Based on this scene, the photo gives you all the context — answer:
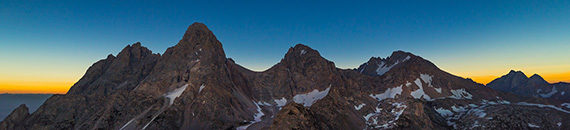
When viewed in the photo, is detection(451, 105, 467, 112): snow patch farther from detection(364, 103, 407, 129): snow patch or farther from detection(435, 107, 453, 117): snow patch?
detection(364, 103, 407, 129): snow patch

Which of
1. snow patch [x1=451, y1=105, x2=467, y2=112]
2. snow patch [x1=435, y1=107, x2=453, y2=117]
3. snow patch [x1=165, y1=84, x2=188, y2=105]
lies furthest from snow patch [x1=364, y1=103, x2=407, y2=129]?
snow patch [x1=165, y1=84, x2=188, y2=105]

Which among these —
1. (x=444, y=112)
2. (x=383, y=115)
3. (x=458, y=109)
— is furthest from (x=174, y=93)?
(x=458, y=109)

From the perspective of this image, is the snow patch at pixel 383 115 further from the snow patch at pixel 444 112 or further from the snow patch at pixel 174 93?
the snow patch at pixel 174 93

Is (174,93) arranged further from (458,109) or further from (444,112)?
(458,109)

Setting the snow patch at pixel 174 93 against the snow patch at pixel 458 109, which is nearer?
the snow patch at pixel 174 93

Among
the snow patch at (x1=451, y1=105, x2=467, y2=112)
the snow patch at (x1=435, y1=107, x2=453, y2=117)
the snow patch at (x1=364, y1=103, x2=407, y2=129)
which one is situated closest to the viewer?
the snow patch at (x1=364, y1=103, x2=407, y2=129)

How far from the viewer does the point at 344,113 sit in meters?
140

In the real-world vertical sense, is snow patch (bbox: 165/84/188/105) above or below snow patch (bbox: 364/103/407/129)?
above

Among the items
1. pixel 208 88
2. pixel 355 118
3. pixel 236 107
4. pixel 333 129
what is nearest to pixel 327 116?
pixel 333 129

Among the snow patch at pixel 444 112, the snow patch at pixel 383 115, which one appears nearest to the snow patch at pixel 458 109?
the snow patch at pixel 444 112

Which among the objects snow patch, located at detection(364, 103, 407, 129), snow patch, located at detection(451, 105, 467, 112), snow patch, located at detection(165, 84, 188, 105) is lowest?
snow patch, located at detection(364, 103, 407, 129)

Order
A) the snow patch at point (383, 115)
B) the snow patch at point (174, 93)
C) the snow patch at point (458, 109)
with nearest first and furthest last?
the snow patch at point (383, 115)
the snow patch at point (174, 93)
the snow patch at point (458, 109)

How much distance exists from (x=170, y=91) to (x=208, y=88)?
32.9m

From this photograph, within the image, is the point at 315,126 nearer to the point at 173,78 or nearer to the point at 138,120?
the point at 138,120
